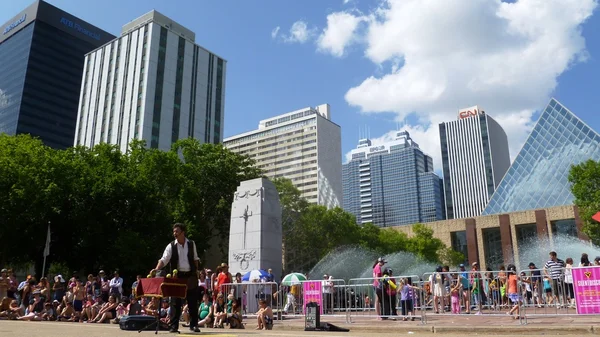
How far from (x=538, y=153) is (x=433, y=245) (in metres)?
27.2

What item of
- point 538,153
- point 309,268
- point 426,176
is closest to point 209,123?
point 309,268

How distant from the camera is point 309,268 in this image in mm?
48469

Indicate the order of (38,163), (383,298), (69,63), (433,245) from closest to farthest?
(383,298), (38,163), (433,245), (69,63)

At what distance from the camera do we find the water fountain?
138ft

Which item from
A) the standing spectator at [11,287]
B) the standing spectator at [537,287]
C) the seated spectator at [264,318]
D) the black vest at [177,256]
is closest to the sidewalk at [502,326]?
the seated spectator at [264,318]

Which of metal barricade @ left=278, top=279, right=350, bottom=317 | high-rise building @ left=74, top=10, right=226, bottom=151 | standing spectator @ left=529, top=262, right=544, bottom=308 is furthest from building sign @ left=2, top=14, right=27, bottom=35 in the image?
standing spectator @ left=529, top=262, right=544, bottom=308

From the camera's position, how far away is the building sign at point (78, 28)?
113 m

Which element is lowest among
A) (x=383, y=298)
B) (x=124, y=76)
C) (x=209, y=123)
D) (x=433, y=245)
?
(x=383, y=298)

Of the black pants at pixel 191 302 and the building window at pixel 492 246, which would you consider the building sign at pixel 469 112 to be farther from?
the black pants at pixel 191 302

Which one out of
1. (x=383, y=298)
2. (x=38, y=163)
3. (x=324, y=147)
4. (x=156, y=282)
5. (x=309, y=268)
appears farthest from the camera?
(x=324, y=147)

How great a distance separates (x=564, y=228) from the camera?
5900cm

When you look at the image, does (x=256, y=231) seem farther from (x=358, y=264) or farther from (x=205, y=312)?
(x=358, y=264)

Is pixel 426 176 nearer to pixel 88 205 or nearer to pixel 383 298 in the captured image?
pixel 88 205

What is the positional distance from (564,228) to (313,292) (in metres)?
56.5
